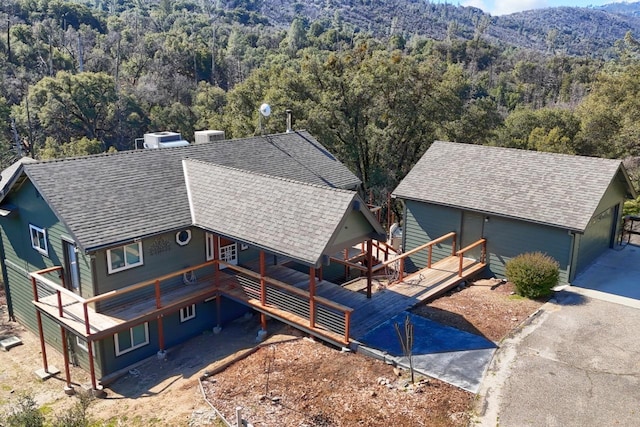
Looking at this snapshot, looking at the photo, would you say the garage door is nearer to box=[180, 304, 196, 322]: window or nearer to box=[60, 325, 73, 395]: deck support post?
box=[180, 304, 196, 322]: window

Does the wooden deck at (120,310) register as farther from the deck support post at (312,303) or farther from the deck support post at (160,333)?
the deck support post at (312,303)

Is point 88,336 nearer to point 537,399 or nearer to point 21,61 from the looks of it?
point 537,399

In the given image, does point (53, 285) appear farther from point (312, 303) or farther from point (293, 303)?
point (312, 303)

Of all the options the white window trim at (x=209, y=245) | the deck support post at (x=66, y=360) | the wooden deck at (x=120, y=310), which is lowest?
the deck support post at (x=66, y=360)

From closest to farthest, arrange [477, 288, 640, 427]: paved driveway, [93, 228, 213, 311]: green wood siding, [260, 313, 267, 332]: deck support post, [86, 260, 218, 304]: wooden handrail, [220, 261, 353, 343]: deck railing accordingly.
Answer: [477, 288, 640, 427]: paved driveway, [220, 261, 353, 343]: deck railing, [86, 260, 218, 304]: wooden handrail, [93, 228, 213, 311]: green wood siding, [260, 313, 267, 332]: deck support post

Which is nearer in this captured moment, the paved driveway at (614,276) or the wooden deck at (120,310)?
the wooden deck at (120,310)

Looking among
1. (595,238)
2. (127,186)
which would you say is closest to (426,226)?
(595,238)

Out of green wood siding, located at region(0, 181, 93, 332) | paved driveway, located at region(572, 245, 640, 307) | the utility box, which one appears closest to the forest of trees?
the utility box

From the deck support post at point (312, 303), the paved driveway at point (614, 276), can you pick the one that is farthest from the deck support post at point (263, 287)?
the paved driveway at point (614, 276)
